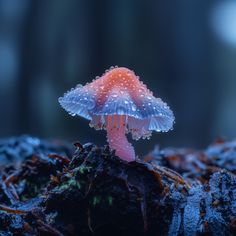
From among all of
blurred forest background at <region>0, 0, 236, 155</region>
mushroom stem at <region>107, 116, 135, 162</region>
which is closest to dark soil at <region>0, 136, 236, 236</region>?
mushroom stem at <region>107, 116, 135, 162</region>

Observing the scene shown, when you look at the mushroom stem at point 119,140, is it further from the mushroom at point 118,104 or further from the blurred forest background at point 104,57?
the blurred forest background at point 104,57

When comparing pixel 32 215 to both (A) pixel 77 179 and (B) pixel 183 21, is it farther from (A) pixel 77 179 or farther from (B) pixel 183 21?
(B) pixel 183 21

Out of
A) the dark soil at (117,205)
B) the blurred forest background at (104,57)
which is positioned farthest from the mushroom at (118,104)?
the blurred forest background at (104,57)

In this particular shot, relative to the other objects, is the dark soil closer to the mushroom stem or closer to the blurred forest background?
the mushroom stem

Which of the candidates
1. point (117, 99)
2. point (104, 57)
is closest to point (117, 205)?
point (117, 99)

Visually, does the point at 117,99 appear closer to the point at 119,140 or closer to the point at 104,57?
the point at 119,140
